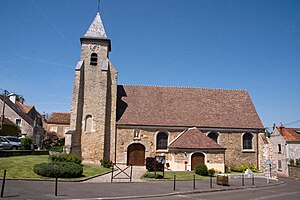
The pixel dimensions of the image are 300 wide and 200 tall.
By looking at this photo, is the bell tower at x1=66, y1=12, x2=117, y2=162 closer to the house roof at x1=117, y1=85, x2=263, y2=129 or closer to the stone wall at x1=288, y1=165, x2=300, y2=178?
the house roof at x1=117, y1=85, x2=263, y2=129

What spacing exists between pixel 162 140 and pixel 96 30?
546 inches

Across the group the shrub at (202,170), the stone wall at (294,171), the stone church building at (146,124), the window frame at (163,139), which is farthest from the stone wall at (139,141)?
the stone wall at (294,171)

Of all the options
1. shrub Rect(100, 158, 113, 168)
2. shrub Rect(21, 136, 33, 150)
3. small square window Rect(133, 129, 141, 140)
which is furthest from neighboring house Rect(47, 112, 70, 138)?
shrub Rect(100, 158, 113, 168)

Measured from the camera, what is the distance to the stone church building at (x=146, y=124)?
86.9 feet

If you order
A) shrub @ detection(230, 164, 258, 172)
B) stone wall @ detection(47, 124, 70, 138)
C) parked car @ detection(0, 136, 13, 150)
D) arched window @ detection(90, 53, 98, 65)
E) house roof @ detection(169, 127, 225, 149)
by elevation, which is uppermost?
arched window @ detection(90, 53, 98, 65)

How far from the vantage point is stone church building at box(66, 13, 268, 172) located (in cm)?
2648

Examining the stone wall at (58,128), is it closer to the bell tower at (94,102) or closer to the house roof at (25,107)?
the house roof at (25,107)

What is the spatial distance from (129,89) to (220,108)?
1064cm

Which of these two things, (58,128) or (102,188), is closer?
(102,188)

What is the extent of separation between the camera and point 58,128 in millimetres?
51344

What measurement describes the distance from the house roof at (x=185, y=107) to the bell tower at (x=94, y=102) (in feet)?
6.18

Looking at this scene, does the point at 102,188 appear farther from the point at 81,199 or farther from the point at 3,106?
the point at 3,106

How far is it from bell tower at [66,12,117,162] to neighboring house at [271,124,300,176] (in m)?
26.0

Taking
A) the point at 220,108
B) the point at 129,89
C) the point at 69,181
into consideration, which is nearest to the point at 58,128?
the point at 129,89
